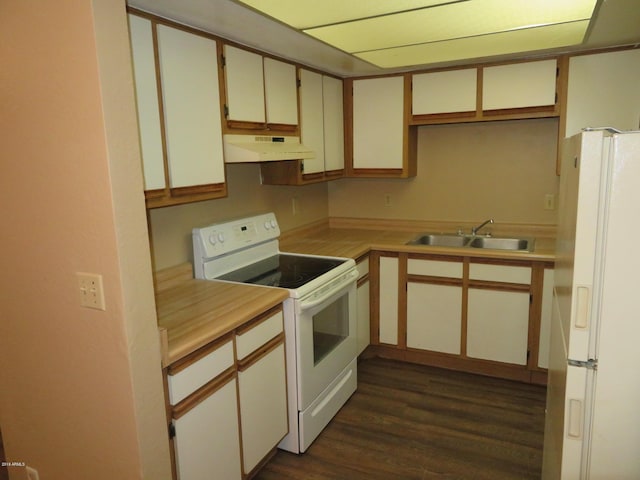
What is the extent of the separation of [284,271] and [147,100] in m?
1.23

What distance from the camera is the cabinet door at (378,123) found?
350cm

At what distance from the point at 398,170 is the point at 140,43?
7.20 feet

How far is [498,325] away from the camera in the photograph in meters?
3.16

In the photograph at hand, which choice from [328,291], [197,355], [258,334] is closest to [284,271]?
[328,291]

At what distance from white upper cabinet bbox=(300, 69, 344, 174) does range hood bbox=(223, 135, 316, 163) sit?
36cm

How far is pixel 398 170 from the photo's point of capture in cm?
359

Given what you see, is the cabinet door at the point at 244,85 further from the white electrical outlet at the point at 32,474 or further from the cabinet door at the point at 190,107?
the white electrical outlet at the point at 32,474

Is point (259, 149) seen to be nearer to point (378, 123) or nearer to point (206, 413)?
point (206, 413)

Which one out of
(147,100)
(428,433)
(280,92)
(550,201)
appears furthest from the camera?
(550,201)

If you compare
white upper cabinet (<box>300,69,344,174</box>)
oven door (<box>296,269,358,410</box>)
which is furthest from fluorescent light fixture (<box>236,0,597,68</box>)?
oven door (<box>296,269,358,410</box>)

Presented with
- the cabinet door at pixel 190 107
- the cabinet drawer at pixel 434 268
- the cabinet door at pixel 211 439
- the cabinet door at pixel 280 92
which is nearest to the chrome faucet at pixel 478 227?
the cabinet drawer at pixel 434 268

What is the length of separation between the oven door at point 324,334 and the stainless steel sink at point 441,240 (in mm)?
894

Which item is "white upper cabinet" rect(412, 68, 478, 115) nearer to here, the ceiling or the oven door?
the ceiling

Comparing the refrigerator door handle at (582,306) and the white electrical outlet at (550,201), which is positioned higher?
the white electrical outlet at (550,201)
